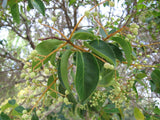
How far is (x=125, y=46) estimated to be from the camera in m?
0.63

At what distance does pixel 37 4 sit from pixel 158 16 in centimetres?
189

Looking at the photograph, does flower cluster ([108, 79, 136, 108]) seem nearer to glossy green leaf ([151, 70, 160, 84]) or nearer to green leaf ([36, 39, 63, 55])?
glossy green leaf ([151, 70, 160, 84])

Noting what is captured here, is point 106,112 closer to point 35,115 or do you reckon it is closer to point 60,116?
point 60,116

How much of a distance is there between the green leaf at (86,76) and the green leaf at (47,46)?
0.13m

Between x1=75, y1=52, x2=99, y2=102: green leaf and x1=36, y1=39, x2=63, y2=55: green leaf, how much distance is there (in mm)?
126

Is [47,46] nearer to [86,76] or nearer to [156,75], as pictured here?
[86,76]

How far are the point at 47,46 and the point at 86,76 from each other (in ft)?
0.77

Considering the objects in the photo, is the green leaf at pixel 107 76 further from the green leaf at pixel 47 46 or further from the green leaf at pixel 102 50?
the green leaf at pixel 47 46

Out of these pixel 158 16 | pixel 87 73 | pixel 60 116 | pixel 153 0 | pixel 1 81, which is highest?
pixel 153 0

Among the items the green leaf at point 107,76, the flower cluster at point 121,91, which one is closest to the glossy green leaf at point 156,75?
the flower cluster at point 121,91

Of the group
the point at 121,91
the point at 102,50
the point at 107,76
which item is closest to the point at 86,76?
the point at 102,50

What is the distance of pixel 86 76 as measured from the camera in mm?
543

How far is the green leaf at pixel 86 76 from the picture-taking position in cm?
52

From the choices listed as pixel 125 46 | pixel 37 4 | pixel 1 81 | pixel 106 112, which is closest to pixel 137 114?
pixel 106 112
